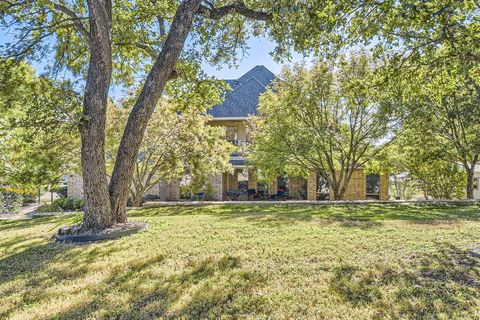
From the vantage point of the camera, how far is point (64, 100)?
23.4 feet

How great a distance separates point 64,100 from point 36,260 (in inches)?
139

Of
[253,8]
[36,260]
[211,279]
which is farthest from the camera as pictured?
[253,8]

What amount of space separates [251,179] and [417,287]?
1830cm

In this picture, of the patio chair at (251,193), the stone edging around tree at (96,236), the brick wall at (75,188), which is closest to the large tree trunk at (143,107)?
the stone edging around tree at (96,236)

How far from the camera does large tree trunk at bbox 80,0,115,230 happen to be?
6.68 meters

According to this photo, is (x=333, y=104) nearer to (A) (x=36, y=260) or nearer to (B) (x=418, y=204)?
(B) (x=418, y=204)

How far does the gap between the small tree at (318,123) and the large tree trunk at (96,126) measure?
8100mm

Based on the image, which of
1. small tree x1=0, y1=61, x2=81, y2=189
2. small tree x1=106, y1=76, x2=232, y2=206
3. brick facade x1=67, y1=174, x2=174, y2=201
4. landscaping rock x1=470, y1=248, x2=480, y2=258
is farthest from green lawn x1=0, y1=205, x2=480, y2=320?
brick facade x1=67, y1=174, x2=174, y2=201

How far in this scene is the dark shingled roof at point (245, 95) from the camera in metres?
21.3

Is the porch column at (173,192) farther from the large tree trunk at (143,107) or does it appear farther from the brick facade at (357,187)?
the large tree trunk at (143,107)

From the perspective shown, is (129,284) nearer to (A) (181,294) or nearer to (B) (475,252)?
(A) (181,294)

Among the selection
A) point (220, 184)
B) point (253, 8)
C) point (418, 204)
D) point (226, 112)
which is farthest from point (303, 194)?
point (253, 8)

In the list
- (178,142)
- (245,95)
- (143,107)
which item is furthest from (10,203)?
(143,107)

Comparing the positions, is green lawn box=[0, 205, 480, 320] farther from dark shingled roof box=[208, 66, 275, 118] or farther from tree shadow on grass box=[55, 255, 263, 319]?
dark shingled roof box=[208, 66, 275, 118]
